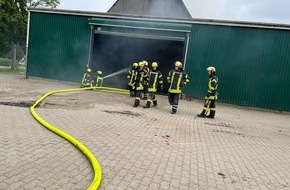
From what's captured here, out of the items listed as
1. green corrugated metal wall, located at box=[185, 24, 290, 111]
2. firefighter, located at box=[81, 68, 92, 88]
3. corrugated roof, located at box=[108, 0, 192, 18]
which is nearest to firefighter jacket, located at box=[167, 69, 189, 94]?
green corrugated metal wall, located at box=[185, 24, 290, 111]

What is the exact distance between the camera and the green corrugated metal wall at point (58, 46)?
15.9 m

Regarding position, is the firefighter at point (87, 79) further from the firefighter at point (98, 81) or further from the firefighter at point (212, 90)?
the firefighter at point (212, 90)

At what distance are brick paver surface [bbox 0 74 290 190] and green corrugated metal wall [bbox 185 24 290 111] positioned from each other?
620 cm

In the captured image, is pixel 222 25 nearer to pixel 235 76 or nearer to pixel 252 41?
pixel 252 41

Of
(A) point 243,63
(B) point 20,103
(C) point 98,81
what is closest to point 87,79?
(C) point 98,81

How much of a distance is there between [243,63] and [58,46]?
1050 centimetres

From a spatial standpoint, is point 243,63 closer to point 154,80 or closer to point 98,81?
point 154,80

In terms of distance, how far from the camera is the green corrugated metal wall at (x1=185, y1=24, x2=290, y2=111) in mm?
13172

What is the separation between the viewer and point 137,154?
456 centimetres

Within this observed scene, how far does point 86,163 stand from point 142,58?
49.2 feet

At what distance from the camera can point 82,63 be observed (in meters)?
16.0

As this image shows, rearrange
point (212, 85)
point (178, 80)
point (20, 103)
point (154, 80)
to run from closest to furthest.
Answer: point (20, 103), point (212, 85), point (178, 80), point (154, 80)

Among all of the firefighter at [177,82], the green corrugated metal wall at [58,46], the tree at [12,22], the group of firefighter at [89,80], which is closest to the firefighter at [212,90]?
the firefighter at [177,82]

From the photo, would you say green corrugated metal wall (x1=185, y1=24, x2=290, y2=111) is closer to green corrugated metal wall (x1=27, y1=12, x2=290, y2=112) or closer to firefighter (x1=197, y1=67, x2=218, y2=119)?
green corrugated metal wall (x1=27, y1=12, x2=290, y2=112)
